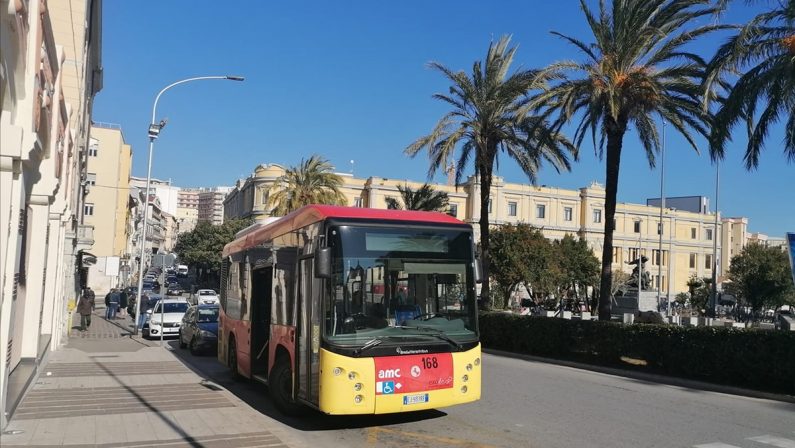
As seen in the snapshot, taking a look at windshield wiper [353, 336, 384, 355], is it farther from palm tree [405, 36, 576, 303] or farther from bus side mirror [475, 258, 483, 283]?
palm tree [405, 36, 576, 303]

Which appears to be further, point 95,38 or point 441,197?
point 441,197

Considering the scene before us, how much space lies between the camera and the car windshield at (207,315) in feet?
61.7

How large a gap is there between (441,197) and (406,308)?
1130 inches

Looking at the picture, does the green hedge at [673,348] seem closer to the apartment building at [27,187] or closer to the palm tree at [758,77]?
the palm tree at [758,77]

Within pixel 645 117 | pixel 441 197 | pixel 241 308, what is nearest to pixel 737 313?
pixel 441 197

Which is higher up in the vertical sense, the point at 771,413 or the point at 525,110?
the point at 525,110

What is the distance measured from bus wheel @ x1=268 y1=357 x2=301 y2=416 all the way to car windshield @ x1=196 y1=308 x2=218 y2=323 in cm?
959

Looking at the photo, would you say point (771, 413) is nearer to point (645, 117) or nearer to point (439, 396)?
point (439, 396)

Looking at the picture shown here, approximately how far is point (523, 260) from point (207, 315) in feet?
119

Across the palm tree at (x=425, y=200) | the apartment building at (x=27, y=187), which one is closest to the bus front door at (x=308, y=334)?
the apartment building at (x=27, y=187)

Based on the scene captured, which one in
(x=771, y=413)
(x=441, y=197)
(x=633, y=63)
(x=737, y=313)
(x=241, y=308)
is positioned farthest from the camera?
(x=737, y=313)

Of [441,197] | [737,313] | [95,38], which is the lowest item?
[737,313]

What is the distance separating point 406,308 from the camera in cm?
859

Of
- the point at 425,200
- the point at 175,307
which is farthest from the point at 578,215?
the point at 175,307
